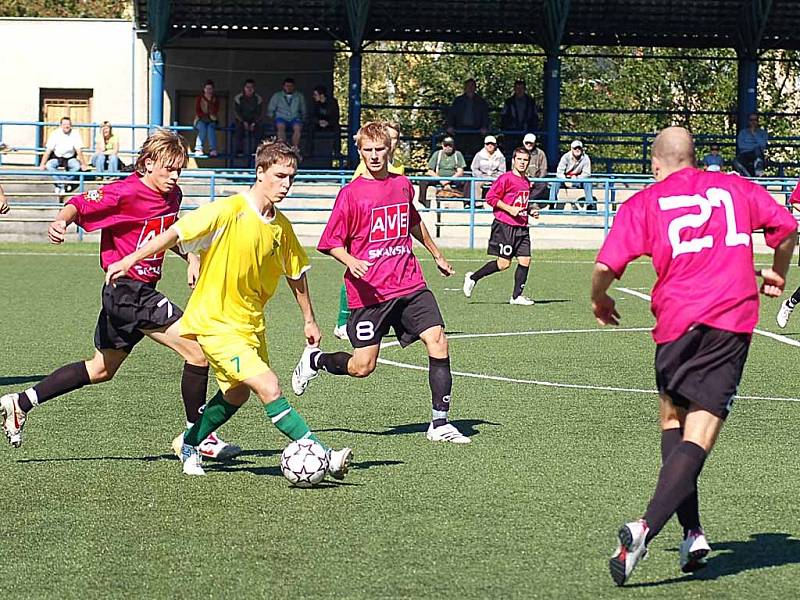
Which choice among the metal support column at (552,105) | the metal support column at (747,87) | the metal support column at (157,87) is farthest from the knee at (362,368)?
the metal support column at (747,87)

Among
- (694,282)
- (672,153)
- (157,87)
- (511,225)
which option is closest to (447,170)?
(157,87)

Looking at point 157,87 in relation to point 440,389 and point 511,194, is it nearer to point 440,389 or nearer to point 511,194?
point 511,194

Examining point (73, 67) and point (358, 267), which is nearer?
point (358, 267)

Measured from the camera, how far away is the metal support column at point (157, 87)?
104ft

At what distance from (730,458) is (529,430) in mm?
1323

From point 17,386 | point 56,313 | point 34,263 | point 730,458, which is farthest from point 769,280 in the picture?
point 34,263

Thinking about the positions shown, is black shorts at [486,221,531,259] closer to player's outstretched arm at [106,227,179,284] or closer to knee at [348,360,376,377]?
knee at [348,360,376,377]

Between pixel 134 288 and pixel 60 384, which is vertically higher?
pixel 134 288

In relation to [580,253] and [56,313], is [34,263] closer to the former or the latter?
[56,313]

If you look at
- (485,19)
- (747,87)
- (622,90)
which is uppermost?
(485,19)

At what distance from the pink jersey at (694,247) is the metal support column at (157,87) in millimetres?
27083

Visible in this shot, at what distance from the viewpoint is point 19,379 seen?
420 inches

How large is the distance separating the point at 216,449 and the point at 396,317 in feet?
4.64

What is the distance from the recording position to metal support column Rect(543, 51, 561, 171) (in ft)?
108
